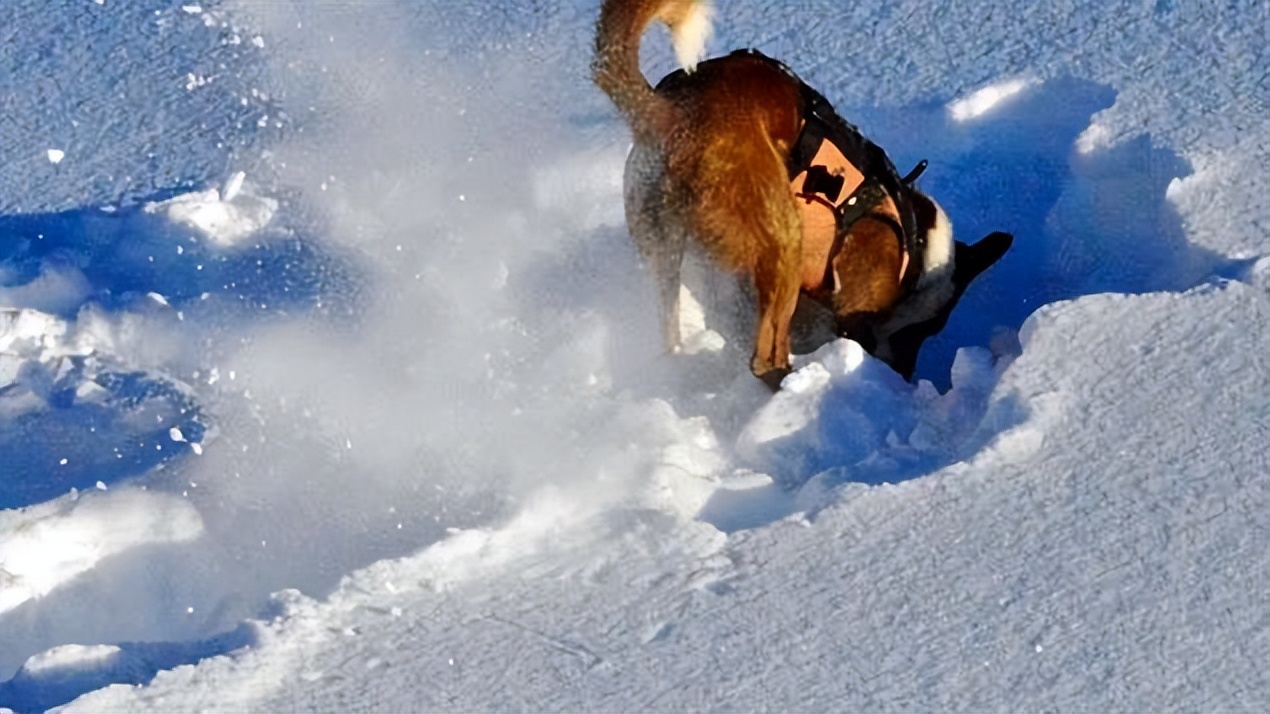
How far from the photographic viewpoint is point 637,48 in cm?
A: 283

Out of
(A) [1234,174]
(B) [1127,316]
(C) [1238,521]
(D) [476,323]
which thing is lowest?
(C) [1238,521]

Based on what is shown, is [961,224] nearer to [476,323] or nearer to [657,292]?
[657,292]

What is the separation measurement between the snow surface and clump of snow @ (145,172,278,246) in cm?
1

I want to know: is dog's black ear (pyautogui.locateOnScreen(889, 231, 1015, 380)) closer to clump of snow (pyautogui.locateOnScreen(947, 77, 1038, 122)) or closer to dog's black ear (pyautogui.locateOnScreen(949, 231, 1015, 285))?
Result: dog's black ear (pyautogui.locateOnScreen(949, 231, 1015, 285))

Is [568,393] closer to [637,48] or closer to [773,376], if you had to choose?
[773,376]

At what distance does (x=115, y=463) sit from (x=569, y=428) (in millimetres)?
A: 958

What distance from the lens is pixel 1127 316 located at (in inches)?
122

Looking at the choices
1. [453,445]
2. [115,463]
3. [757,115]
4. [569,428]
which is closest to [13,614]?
[115,463]

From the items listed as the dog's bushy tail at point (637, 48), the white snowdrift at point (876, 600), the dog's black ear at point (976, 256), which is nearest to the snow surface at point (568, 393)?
the white snowdrift at point (876, 600)

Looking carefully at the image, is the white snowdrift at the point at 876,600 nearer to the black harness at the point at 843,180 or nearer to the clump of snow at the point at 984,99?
the black harness at the point at 843,180

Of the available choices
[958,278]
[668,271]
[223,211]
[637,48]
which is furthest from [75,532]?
[958,278]

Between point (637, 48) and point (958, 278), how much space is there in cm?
110

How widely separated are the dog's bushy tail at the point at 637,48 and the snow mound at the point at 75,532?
117 centimetres

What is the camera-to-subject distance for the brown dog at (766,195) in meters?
2.91
